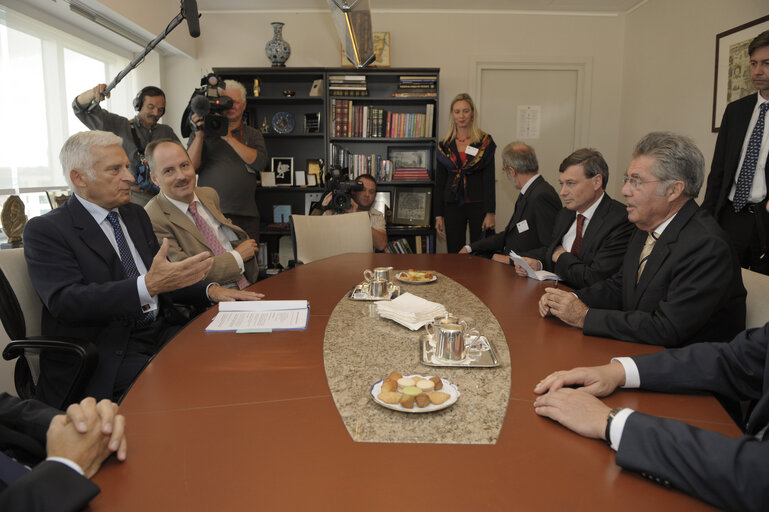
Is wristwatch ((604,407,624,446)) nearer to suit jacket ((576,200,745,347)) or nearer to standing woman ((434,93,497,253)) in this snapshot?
suit jacket ((576,200,745,347))

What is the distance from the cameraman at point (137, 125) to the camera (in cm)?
346

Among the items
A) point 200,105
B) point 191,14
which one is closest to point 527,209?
point 200,105

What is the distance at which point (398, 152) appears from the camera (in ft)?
17.9

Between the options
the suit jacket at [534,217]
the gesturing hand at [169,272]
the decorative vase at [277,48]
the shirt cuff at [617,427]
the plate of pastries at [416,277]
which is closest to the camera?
the shirt cuff at [617,427]

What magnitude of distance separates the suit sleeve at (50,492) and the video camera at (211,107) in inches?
113

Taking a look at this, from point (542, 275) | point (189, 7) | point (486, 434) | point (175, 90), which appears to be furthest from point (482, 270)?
point (175, 90)

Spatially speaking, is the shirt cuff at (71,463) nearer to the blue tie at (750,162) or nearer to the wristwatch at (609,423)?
the wristwatch at (609,423)

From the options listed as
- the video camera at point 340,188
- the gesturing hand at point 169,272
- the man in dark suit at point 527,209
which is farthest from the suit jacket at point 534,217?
the gesturing hand at point 169,272

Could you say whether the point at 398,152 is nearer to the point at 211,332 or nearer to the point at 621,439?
the point at 211,332

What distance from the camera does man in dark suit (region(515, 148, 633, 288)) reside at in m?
2.36

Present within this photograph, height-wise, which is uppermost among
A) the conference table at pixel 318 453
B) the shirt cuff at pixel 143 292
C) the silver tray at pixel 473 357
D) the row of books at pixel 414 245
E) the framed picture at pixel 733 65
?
the framed picture at pixel 733 65

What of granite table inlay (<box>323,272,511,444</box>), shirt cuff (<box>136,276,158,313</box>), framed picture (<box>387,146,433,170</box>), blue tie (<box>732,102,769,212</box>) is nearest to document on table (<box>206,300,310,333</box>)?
granite table inlay (<box>323,272,511,444</box>)

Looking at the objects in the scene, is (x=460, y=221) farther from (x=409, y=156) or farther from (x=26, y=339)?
(x=26, y=339)

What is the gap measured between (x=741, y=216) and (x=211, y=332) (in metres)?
2.79
